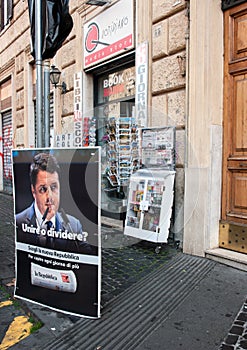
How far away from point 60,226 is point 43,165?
54cm

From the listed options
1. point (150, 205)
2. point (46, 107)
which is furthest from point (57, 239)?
point (150, 205)

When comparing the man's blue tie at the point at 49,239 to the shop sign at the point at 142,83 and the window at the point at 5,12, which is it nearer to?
the shop sign at the point at 142,83

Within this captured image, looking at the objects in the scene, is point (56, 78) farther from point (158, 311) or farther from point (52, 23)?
point (158, 311)

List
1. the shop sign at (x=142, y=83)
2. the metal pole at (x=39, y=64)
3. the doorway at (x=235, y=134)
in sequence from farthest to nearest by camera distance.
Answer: the shop sign at (x=142, y=83) < the doorway at (x=235, y=134) < the metal pole at (x=39, y=64)

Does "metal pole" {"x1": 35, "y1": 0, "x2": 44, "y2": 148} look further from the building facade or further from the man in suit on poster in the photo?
the man in suit on poster

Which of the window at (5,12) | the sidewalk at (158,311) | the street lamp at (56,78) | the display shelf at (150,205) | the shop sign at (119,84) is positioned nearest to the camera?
the sidewalk at (158,311)

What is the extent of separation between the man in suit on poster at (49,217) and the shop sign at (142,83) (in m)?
2.98

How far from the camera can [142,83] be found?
5742mm

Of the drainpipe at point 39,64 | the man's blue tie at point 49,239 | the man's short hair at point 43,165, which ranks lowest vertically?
the man's blue tie at point 49,239

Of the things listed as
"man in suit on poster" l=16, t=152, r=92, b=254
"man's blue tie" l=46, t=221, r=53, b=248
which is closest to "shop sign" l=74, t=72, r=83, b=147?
"man in suit on poster" l=16, t=152, r=92, b=254

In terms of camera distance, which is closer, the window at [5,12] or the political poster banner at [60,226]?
the political poster banner at [60,226]

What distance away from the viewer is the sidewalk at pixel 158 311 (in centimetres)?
261

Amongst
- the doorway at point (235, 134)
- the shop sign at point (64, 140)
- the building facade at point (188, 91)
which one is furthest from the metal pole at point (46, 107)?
the shop sign at point (64, 140)

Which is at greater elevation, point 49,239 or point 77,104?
point 77,104
